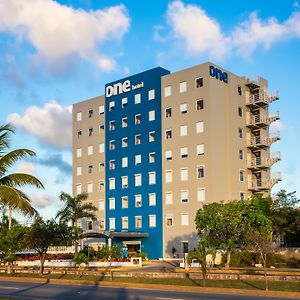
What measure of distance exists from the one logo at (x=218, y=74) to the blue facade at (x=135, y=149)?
26.3ft

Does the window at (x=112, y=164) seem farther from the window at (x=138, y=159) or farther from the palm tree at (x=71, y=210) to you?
the palm tree at (x=71, y=210)

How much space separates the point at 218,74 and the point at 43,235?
1344 inches

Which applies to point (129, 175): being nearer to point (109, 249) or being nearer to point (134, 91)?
point (134, 91)

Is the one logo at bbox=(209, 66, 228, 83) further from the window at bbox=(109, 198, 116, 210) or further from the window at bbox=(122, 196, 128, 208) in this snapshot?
the window at bbox=(109, 198, 116, 210)

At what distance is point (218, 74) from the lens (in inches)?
2559

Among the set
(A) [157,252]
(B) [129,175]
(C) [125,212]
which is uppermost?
(B) [129,175]

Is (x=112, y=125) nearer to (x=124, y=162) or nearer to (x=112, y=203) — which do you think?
(x=124, y=162)

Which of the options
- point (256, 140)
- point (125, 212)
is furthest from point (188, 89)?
point (125, 212)

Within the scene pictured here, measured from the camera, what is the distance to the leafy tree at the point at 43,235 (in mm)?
39344

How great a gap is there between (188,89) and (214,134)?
22.7 feet

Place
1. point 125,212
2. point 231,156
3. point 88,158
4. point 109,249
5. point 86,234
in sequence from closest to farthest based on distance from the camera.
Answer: point 109,249
point 86,234
point 231,156
point 125,212
point 88,158

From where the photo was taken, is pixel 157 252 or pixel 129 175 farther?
pixel 129 175

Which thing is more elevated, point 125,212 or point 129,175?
point 129,175

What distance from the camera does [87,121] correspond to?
79562mm
